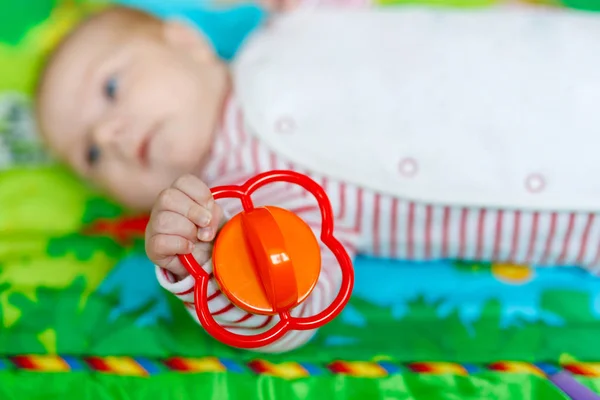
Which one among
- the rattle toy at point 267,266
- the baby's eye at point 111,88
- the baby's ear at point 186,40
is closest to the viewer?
the rattle toy at point 267,266

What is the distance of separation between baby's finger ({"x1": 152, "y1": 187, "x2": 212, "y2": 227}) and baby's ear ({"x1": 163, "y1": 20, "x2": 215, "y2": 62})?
46cm

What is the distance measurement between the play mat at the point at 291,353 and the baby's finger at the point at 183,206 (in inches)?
9.8

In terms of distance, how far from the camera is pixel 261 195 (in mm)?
864

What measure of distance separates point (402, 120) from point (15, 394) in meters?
0.63

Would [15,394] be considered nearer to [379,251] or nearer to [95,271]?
[95,271]

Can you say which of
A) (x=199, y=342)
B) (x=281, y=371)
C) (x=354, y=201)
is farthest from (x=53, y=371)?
(x=354, y=201)

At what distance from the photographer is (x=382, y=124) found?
0.90m

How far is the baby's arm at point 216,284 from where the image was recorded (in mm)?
677

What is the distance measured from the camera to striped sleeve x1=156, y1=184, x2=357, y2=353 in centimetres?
72

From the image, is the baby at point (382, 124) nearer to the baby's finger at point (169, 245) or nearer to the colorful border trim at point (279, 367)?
the colorful border trim at point (279, 367)

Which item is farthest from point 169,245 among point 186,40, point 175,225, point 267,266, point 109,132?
point 186,40

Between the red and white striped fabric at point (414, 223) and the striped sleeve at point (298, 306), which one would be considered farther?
the red and white striped fabric at point (414, 223)

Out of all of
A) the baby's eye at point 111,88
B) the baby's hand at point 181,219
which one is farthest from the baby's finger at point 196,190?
the baby's eye at point 111,88

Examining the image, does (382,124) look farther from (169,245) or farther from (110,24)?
(110,24)
